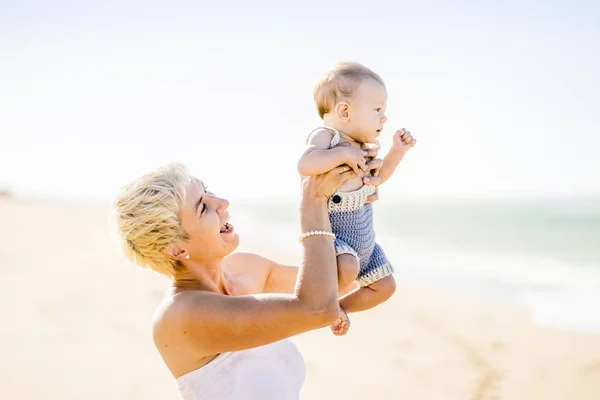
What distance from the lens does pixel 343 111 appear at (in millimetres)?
2445

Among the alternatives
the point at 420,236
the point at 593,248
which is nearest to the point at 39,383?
the point at 593,248

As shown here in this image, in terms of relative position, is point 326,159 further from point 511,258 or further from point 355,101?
point 511,258

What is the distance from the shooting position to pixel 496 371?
5863mm

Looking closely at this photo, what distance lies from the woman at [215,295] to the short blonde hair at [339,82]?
1.12 ft

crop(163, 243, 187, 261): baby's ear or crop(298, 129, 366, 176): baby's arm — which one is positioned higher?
crop(298, 129, 366, 176): baby's arm

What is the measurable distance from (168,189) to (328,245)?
64 centimetres

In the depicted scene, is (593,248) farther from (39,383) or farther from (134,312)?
(39,383)

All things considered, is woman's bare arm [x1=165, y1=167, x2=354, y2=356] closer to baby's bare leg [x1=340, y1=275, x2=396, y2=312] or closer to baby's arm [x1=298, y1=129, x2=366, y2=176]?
baby's arm [x1=298, y1=129, x2=366, y2=176]

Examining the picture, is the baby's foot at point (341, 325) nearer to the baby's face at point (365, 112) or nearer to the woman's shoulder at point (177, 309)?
the woman's shoulder at point (177, 309)

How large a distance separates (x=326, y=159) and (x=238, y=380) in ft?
2.99

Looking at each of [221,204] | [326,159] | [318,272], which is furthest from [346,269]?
[221,204]

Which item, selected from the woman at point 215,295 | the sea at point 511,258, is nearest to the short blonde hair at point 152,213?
the woman at point 215,295

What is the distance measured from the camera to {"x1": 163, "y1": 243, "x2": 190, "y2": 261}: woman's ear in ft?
7.10

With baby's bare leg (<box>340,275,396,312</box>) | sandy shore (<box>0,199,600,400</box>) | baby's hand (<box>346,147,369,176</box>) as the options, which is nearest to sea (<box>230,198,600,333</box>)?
sandy shore (<box>0,199,600,400</box>)
